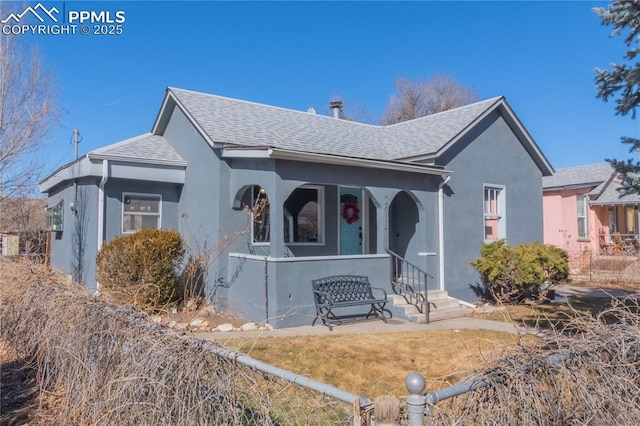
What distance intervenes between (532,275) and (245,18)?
35.1ft

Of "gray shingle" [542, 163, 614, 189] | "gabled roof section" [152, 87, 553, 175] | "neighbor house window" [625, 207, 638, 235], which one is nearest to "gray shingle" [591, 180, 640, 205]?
"gray shingle" [542, 163, 614, 189]

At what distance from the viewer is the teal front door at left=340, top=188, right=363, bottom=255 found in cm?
1316

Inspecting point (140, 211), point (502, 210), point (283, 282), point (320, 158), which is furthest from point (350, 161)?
point (502, 210)

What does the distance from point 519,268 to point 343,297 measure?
5.23 m

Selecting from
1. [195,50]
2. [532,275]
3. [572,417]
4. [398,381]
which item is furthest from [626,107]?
[195,50]

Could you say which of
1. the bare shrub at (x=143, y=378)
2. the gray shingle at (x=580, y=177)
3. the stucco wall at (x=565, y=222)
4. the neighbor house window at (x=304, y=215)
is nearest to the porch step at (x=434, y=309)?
the neighbor house window at (x=304, y=215)

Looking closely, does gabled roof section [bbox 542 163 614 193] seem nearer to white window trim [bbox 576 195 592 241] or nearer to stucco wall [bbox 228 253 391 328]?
white window trim [bbox 576 195 592 241]

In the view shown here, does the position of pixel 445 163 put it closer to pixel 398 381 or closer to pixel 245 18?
pixel 245 18

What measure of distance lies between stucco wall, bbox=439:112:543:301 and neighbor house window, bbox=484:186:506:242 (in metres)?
0.18

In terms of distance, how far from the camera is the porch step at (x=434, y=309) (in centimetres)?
1013

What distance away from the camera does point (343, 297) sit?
9.71 m

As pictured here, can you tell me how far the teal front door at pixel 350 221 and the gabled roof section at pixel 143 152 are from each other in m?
4.87

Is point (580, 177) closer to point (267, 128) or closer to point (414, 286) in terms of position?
point (414, 286)

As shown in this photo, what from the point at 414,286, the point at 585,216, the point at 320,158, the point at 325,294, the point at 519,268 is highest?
the point at 320,158
